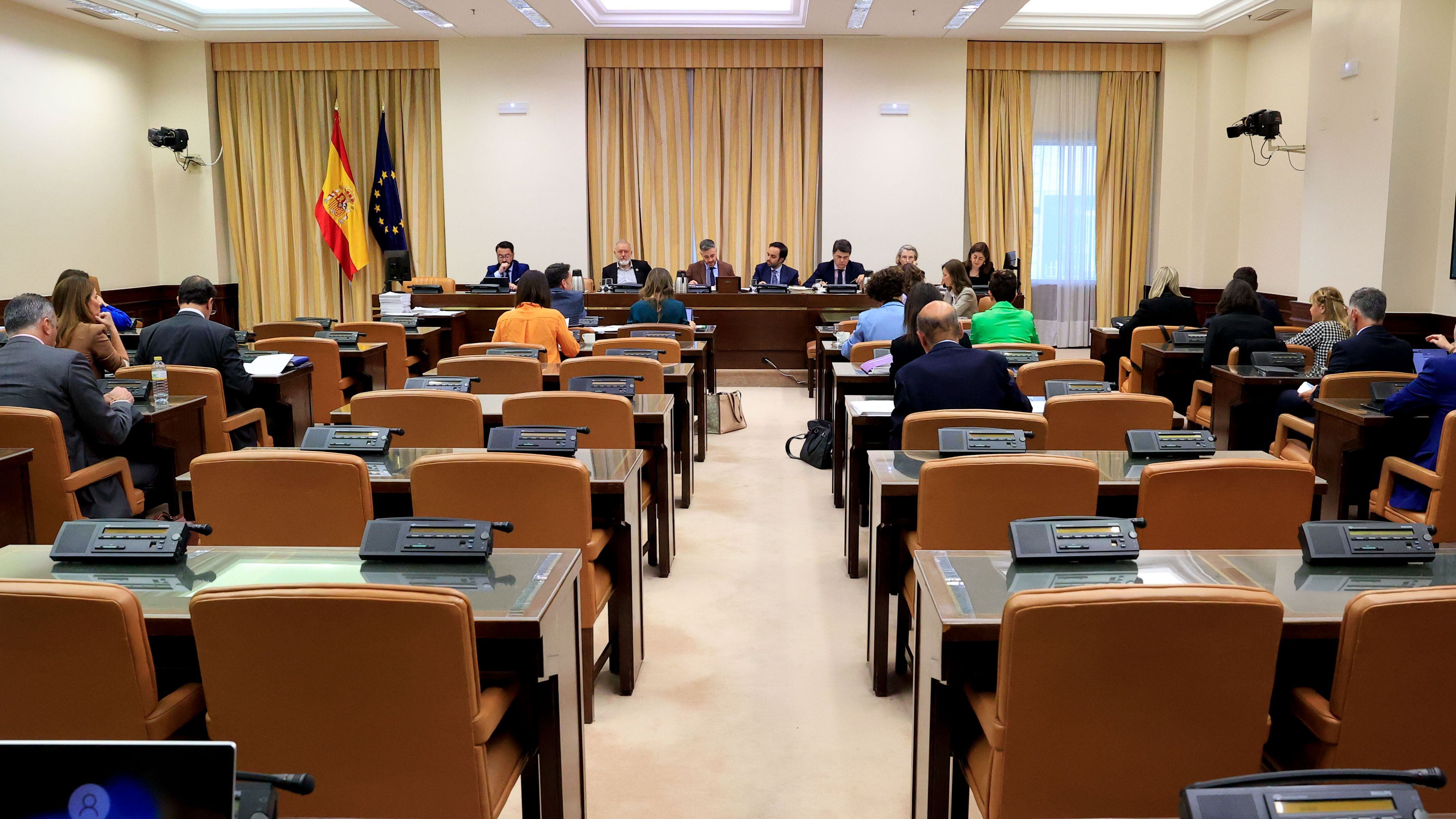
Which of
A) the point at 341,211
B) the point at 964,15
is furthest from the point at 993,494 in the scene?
the point at 341,211

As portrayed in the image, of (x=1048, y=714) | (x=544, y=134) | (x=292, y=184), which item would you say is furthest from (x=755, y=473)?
(x=292, y=184)

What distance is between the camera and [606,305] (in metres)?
9.73

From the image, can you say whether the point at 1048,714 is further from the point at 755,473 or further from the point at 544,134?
the point at 544,134

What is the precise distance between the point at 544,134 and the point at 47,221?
186 inches

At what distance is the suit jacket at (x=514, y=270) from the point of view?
35.4ft

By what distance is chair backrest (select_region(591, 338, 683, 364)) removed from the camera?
6.01 m

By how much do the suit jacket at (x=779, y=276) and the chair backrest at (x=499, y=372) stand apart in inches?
219

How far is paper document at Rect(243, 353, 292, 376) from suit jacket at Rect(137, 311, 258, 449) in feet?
0.15

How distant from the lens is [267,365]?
5.59 meters

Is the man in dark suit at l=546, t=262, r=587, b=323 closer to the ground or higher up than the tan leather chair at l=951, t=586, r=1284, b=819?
higher up

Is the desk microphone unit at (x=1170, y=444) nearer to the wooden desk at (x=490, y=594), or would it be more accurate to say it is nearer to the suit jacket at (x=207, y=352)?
the wooden desk at (x=490, y=594)

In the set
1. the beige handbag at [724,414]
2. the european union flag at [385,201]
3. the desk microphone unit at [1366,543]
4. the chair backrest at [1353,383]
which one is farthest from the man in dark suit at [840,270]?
the desk microphone unit at [1366,543]

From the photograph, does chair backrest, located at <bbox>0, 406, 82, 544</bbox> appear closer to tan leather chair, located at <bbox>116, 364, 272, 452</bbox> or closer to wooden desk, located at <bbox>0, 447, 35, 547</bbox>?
wooden desk, located at <bbox>0, 447, 35, 547</bbox>

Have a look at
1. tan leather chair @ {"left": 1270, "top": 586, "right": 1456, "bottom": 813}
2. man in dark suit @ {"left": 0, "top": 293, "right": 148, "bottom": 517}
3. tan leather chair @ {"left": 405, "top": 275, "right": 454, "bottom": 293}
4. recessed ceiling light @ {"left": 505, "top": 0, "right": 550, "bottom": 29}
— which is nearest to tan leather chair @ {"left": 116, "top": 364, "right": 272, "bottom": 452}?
man in dark suit @ {"left": 0, "top": 293, "right": 148, "bottom": 517}
